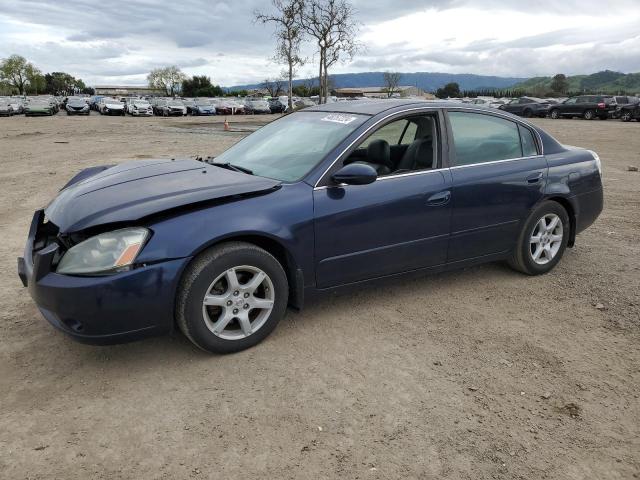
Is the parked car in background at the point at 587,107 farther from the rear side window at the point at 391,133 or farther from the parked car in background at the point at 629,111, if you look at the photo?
the rear side window at the point at 391,133

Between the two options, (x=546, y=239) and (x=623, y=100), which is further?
(x=623, y=100)

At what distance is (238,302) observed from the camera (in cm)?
326

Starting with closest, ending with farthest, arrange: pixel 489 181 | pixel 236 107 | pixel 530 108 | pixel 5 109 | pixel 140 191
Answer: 1. pixel 140 191
2. pixel 489 181
3. pixel 530 108
4. pixel 5 109
5. pixel 236 107

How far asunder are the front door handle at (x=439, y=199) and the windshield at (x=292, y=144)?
0.78 metres

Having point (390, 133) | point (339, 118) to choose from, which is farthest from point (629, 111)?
point (339, 118)

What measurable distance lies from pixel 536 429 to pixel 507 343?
0.95 metres

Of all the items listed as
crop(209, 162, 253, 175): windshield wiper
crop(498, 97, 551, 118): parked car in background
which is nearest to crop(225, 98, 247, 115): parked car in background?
crop(498, 97, 551, 118): parked car in background

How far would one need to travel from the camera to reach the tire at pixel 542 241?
460cm

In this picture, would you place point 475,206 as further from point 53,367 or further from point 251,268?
point 53,367

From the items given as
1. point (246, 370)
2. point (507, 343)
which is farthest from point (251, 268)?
point (507, 343)

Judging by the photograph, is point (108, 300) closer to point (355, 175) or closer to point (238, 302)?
point (238, 302)

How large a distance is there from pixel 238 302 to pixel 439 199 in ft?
5.69

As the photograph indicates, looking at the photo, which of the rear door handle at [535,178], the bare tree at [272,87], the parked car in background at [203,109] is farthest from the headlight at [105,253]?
the bare tree at [272,87]

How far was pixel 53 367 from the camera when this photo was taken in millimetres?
3180
